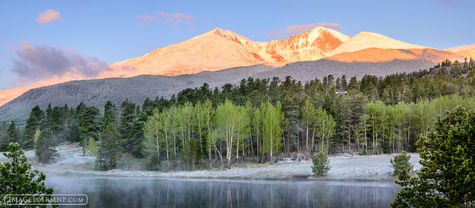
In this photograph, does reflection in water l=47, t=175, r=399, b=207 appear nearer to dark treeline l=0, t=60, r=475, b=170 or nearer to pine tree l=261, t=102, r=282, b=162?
pine tree l=261, t=102, r=282, b=162

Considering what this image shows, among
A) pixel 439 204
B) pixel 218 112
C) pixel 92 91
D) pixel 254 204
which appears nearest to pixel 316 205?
pixel 254 204

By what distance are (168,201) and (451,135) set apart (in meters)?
20.8

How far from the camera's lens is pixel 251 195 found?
99.4ft

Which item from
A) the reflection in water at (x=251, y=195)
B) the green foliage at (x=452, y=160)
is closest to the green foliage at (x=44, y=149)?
the reflection in water at (x=251, y=195)

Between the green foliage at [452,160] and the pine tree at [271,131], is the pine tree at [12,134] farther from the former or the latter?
the green foliage at [452,160]

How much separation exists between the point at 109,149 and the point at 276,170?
26.0 m

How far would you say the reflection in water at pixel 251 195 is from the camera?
26.0m

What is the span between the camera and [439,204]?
12.5 m

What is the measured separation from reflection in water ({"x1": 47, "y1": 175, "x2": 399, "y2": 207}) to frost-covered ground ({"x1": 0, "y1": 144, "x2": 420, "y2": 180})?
188 inches

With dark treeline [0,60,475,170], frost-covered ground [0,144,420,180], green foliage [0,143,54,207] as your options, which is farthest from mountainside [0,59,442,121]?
green foliage [0,143,54,207]

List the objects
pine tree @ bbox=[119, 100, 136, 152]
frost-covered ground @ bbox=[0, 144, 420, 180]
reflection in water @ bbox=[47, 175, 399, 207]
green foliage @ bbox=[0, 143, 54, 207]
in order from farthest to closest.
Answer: pine tree @ bbox=[119, 100, 136, 152], frost-covered ground @ bbox=[0, 144, 420, 180], reflection in water @ bbox=[47, 175, 399, 207], green foliage @ bbox=[0, 143, 54, 207]

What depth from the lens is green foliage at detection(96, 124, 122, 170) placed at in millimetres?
53812

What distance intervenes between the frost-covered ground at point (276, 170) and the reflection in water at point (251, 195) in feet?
15.6

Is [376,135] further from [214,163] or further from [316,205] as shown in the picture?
[316,205]
